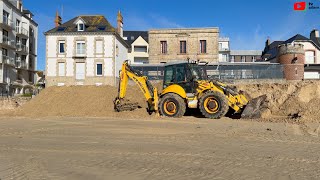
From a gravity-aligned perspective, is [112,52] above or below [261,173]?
above

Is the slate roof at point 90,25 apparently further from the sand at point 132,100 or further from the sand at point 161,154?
the sand at point 161,154

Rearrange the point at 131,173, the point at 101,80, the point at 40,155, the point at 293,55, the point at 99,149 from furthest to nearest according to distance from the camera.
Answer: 1. the point at 101,80
2. the point at 293,55
3. the point at 99,149
4. the point at 40,155
5. the point at 131,173

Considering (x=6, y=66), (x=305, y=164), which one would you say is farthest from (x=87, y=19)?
(x=305, y=164)

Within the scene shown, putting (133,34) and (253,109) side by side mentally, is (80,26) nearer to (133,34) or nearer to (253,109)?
(133,34)

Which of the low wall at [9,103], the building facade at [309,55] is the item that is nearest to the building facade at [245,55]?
the building facade at [309,55]

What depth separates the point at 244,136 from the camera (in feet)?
39.0

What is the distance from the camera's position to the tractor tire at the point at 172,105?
60.8 feet

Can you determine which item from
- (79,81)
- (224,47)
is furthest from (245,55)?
(79,81)

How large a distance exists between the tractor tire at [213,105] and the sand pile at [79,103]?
163 inches

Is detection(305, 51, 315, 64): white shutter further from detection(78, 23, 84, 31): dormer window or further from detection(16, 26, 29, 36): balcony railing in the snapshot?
detection(16, 26, 29, 36): balcony railing

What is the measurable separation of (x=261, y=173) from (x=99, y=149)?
14.8 ft

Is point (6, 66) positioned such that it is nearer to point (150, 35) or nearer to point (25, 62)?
point (25, 62)

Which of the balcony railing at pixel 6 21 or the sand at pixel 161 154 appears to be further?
the balcony railing at pixel 6 21

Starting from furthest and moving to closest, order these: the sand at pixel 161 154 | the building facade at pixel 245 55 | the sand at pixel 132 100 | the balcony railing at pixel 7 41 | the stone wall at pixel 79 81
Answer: the building facade at pixel 245 55 → the balcony railing at pixel 7 41 → the stone wall at pixel 79 81 → the sand at pixel 132 100 → the sand at pixel 161 154
